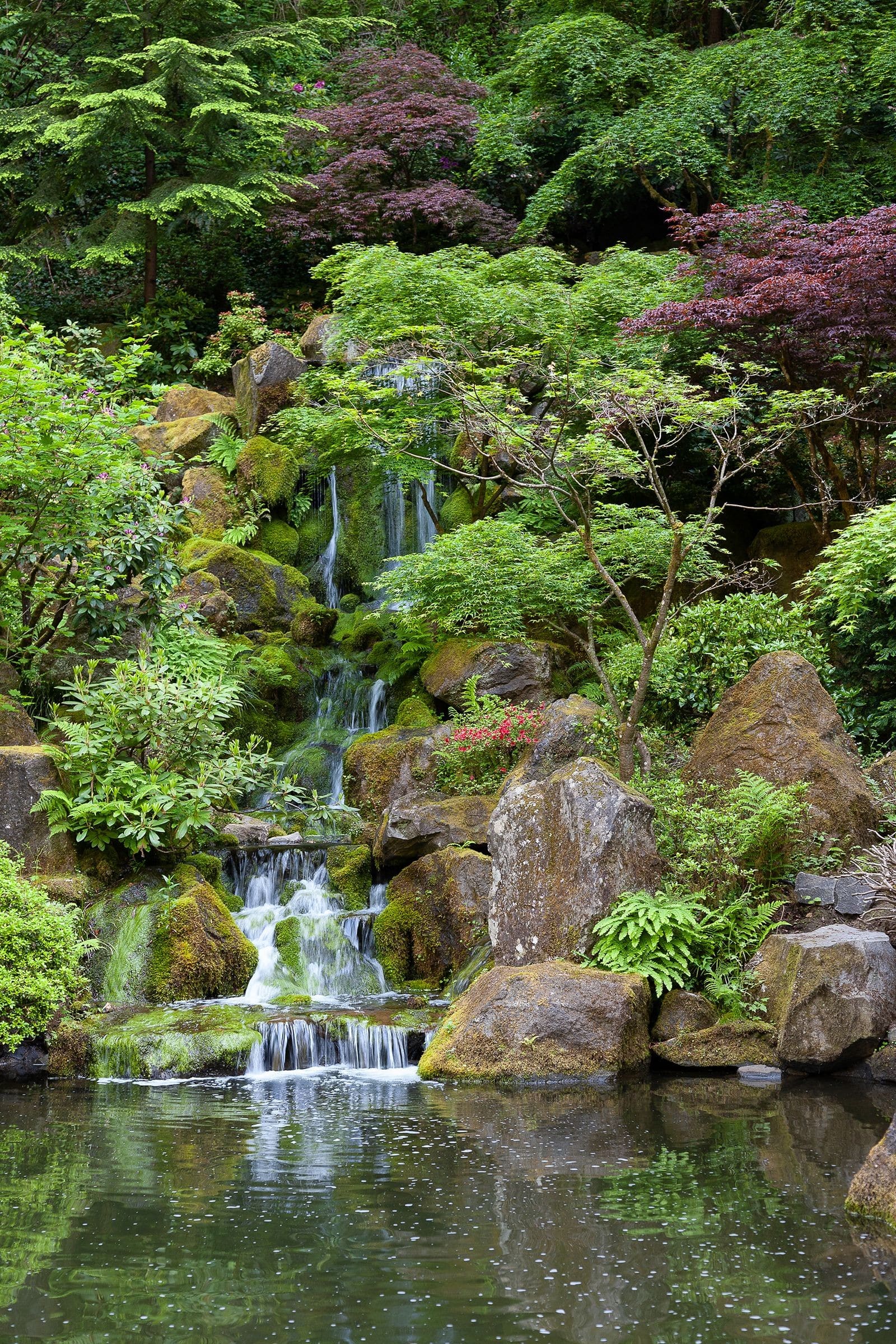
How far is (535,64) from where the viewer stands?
24031 millimetres

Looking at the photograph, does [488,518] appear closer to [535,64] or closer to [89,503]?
[89,503]

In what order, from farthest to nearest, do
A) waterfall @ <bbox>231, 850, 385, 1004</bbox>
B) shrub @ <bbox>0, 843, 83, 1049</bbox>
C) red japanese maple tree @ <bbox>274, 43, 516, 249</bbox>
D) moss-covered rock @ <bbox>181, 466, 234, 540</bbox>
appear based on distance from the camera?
1. red japanese maple tree @ <bbox>274, 43, 516, 249</bbox>
2. moss-covered rock @ <bbox>181, 466, 234, 540</bbox>
3. waterfall @ <bbox>231, 850, 385, 1004</bbox>
4. shrub @ <bbox>0, 843, 83, 1049</bbox>

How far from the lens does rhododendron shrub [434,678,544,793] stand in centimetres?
1341

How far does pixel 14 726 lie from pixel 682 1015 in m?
7.64

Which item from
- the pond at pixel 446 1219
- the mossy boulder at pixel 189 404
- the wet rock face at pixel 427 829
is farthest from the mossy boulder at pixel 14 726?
the mossy boulder at pixel 189 404

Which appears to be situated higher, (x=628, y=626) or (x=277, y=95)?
(x=277, y=95)

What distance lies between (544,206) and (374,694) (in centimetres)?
1117

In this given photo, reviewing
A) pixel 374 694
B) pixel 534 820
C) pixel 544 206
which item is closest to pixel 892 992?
pixel 534 820

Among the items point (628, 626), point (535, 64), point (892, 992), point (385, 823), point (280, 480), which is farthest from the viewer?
point (535, 64)

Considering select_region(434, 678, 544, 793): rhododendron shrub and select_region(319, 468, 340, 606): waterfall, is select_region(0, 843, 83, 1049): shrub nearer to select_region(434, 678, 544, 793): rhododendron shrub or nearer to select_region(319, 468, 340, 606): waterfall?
select_region(434, 678, 544, 793): rhododendron shrub

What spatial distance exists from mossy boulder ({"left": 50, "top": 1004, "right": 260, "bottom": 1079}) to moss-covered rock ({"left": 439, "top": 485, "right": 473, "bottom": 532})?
10.4m

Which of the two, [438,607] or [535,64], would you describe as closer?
[438,607]

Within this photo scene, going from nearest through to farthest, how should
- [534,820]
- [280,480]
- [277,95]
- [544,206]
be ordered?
[534,820] → [280,480] → [544,206] → [277,95]

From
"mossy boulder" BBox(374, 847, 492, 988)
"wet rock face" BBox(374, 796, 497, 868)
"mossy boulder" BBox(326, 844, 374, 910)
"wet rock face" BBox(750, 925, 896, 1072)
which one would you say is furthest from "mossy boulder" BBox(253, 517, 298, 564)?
"wet rock face" BBox(750, 925, 896, 1072)
